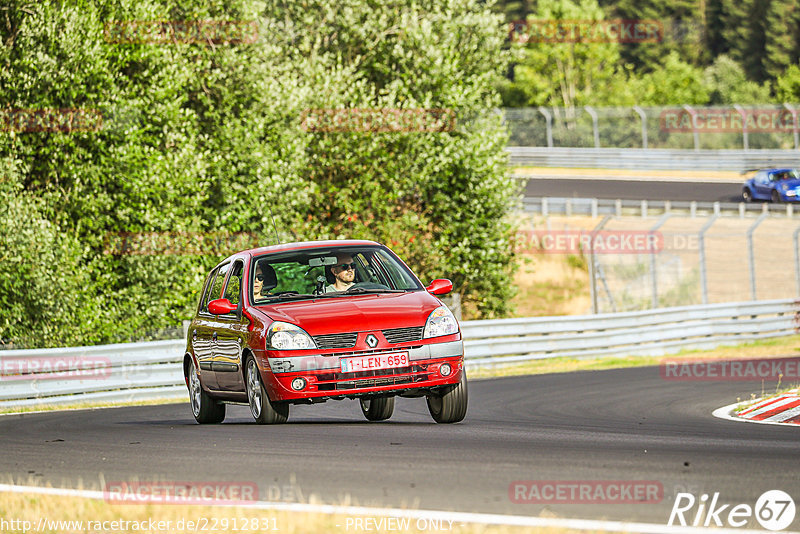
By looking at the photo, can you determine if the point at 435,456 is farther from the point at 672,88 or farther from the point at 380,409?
the point at 672,88

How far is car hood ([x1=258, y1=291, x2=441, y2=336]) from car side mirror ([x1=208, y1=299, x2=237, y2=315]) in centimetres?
48

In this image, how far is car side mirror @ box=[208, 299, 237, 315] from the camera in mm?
10289

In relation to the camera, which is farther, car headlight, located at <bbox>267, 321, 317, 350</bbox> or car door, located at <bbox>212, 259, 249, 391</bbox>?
car door, located at <bbox>212, 259, 249, 391</bbox>

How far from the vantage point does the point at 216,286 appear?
11977 mm

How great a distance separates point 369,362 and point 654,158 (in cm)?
4864

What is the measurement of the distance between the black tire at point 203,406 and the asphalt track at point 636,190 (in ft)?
125

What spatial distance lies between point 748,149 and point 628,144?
5687 millimetres

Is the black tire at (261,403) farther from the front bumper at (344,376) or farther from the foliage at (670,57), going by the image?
the foliage at (670,57)

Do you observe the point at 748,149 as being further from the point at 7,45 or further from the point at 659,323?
the point at 7,45

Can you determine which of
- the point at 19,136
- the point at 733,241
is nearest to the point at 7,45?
the point at 19,136

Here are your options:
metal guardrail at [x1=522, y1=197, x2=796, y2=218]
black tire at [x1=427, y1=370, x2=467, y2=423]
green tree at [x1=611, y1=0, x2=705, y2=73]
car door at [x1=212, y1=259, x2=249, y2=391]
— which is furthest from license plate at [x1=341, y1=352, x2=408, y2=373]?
green tree at [x1=611, y1=0, x2=705, y2=73]

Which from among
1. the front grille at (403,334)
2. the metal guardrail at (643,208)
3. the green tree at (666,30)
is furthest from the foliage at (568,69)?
the front grille at (403,334)

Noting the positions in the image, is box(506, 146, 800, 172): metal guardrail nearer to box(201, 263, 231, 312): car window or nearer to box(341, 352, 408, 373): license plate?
box(201, 263, 231, 312): car window

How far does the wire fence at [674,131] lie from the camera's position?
183ft
